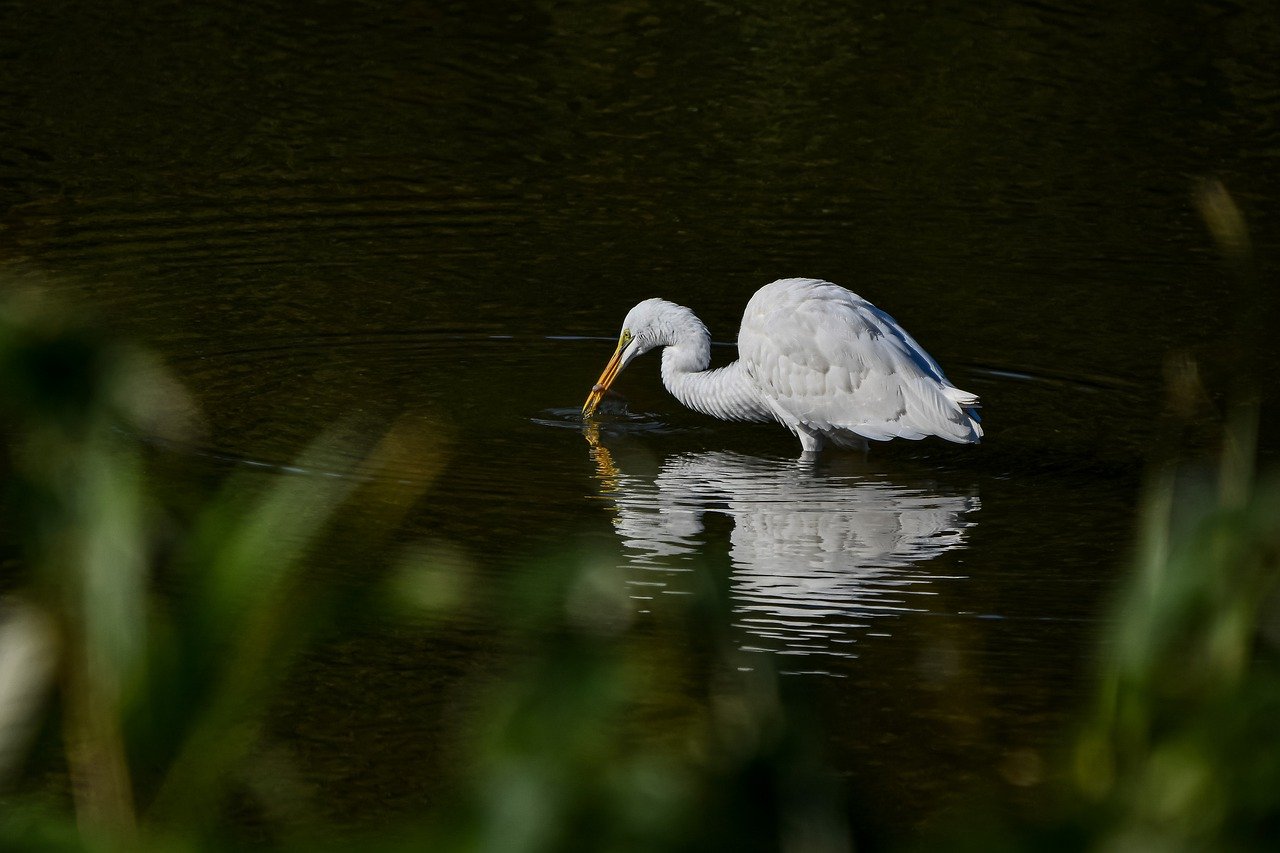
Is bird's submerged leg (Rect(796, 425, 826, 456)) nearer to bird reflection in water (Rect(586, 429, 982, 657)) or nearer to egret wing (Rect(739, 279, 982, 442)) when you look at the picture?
egret wing (Rect(739, 279, 982, 442))

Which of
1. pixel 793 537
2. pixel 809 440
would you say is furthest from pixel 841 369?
pixel 793 537

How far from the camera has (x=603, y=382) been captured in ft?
26.5

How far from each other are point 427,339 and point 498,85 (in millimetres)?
4236

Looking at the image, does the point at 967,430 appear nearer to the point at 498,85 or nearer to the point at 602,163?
the point at 602,163

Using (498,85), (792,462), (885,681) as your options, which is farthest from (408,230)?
(885,681)

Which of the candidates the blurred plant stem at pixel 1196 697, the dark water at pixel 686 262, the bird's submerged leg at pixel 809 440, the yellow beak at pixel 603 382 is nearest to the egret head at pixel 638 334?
the yellow beak at pixel 603 382

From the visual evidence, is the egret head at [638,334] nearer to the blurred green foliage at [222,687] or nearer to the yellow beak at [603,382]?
the yellow beak at [603,382]

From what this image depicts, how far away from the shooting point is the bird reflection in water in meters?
5.55

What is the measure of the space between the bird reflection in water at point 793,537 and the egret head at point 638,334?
22.8 inches

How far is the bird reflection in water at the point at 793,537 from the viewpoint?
18.2 ft

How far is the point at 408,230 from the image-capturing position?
1003 cm

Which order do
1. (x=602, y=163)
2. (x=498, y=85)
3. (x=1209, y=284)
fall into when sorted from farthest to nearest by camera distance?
(x=498, y=85), (x=602, y=163), (x=1209, y=284)

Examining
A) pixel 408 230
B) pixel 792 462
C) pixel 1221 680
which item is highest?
pixel 1221 680

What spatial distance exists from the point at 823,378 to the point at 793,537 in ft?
4.33
